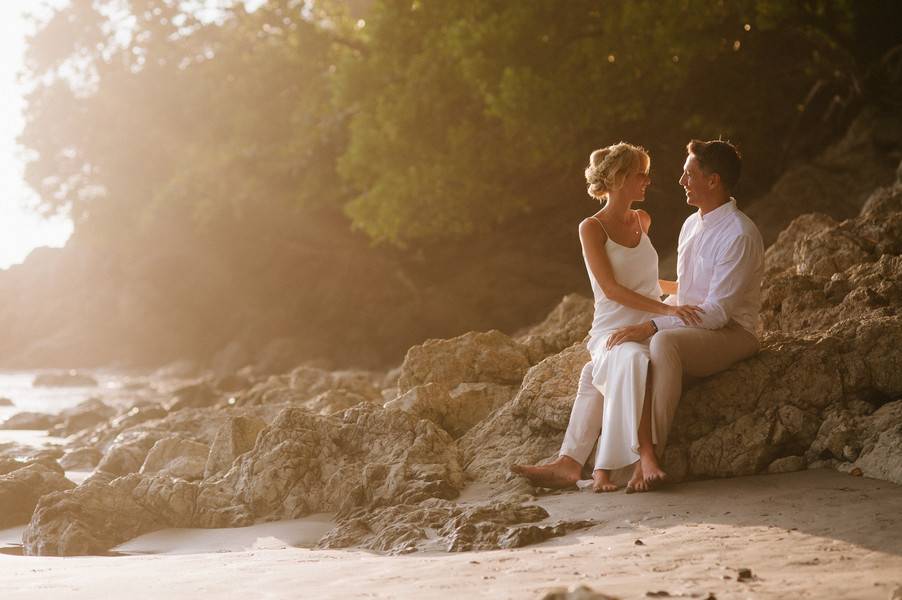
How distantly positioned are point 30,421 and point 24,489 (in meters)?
8.44

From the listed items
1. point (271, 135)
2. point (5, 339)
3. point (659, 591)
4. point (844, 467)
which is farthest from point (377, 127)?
point (5, 339)

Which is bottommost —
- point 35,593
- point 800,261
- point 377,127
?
point 35,593

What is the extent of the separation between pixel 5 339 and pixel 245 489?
1668 inches

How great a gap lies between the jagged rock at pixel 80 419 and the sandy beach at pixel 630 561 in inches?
347

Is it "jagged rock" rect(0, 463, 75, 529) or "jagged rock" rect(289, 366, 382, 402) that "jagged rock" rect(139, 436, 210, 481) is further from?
"jagged rock" rect(289, 366, 382, 402)

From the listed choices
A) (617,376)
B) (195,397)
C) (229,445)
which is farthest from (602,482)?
(195,397)

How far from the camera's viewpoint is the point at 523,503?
18.9 feet

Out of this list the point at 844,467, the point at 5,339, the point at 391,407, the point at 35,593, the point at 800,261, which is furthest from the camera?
the point at 5,339

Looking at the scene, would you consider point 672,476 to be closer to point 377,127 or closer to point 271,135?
point 377,127

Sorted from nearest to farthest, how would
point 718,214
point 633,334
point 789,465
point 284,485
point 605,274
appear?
point 789,465
point 633,334
point 718,214
point 605,274
point 284,485

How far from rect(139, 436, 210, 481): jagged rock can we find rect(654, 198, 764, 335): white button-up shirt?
3851 millimetres

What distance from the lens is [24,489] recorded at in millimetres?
7473

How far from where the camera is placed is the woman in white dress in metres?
5.91

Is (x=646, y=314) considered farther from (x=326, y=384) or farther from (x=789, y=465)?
(x=326, y=384)
